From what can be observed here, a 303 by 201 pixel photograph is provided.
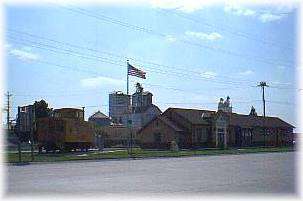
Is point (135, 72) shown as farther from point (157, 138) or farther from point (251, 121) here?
point (251, 121)

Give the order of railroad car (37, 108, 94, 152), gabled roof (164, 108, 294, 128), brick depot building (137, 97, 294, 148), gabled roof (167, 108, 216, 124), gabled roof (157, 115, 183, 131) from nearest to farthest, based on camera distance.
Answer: railroad car (37, 108, 94, 152) < gabled roof (157, 115, 183, 131) < brick depot building (137, 97, 294, 148) < gabled roof (167, 108, 216, 124) < gabled roof (164, 108, 294, 128)

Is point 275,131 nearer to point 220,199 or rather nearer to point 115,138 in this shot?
point 115,138

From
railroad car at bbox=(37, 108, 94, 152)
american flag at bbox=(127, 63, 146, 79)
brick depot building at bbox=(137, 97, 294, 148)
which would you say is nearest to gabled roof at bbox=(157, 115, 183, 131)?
brick depot building at bbox=(137, 97, 294, 148)

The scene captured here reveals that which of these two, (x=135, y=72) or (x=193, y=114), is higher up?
(x=135, y=72)

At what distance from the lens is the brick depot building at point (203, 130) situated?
232 ft

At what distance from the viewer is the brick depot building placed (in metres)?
70.6

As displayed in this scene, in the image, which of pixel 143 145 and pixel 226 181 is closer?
pixel 226 181

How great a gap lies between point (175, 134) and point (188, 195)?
5690 centimetres

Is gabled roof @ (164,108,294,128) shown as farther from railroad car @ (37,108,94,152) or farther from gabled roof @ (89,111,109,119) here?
gabled roof @ (89,111,109,119)

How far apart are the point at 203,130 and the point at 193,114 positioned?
3315 millimetres

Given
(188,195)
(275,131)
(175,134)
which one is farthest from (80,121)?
(275,131)

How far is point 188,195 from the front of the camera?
40.6 ft

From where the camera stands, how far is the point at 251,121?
3376 inches

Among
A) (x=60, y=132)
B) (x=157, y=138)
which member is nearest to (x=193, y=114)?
(x=157, y=138)
